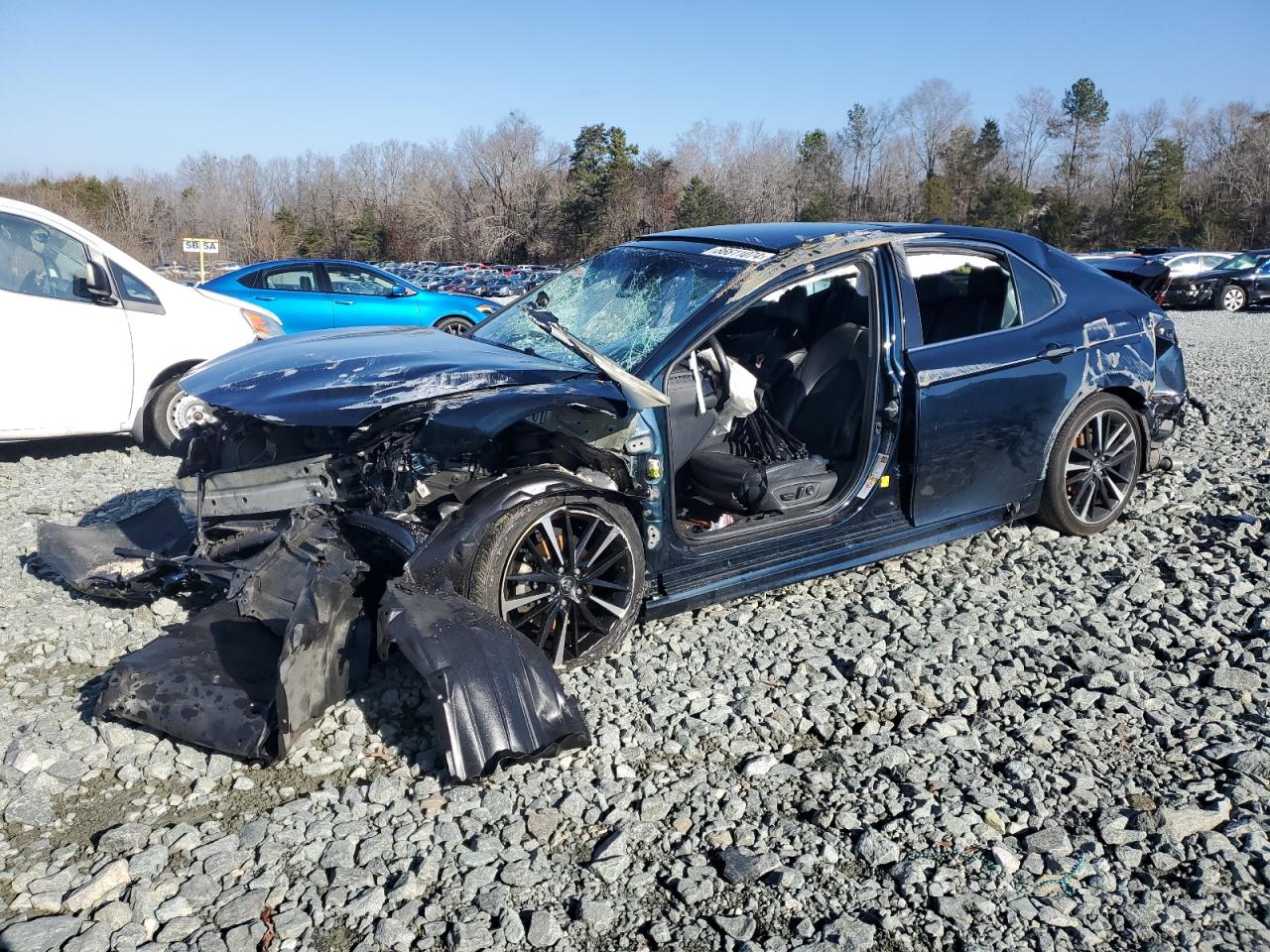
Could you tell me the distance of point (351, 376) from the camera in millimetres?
3719

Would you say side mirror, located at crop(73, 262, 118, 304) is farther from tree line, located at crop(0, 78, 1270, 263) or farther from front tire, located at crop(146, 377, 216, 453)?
tree line, located at crop(0, 78, 1270, 263)

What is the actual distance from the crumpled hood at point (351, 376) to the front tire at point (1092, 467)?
2704 millimetres

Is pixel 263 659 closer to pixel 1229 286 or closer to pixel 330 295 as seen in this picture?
pixel 330 295

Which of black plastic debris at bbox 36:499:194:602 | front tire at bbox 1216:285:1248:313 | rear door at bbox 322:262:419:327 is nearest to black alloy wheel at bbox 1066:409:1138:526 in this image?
black plastic debris at bbox 36:499:194:602

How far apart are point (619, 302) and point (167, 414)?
4.21m

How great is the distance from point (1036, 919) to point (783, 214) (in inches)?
2197

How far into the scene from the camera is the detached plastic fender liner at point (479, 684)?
9.73 ft

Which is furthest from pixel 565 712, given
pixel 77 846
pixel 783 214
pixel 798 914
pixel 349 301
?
pixel 783 214

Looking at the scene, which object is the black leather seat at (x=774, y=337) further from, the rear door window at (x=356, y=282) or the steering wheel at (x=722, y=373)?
the rear door window at (x=356, y=282)

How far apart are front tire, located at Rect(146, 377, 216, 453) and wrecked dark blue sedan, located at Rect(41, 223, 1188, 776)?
240 cm

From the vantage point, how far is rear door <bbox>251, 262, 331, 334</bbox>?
11.6 metres

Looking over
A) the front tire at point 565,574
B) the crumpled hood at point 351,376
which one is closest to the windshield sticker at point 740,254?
the crumpled hood at point 351,376

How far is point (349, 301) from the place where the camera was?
1193cm

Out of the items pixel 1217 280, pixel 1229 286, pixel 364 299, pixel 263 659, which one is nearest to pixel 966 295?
pixel 263 659
